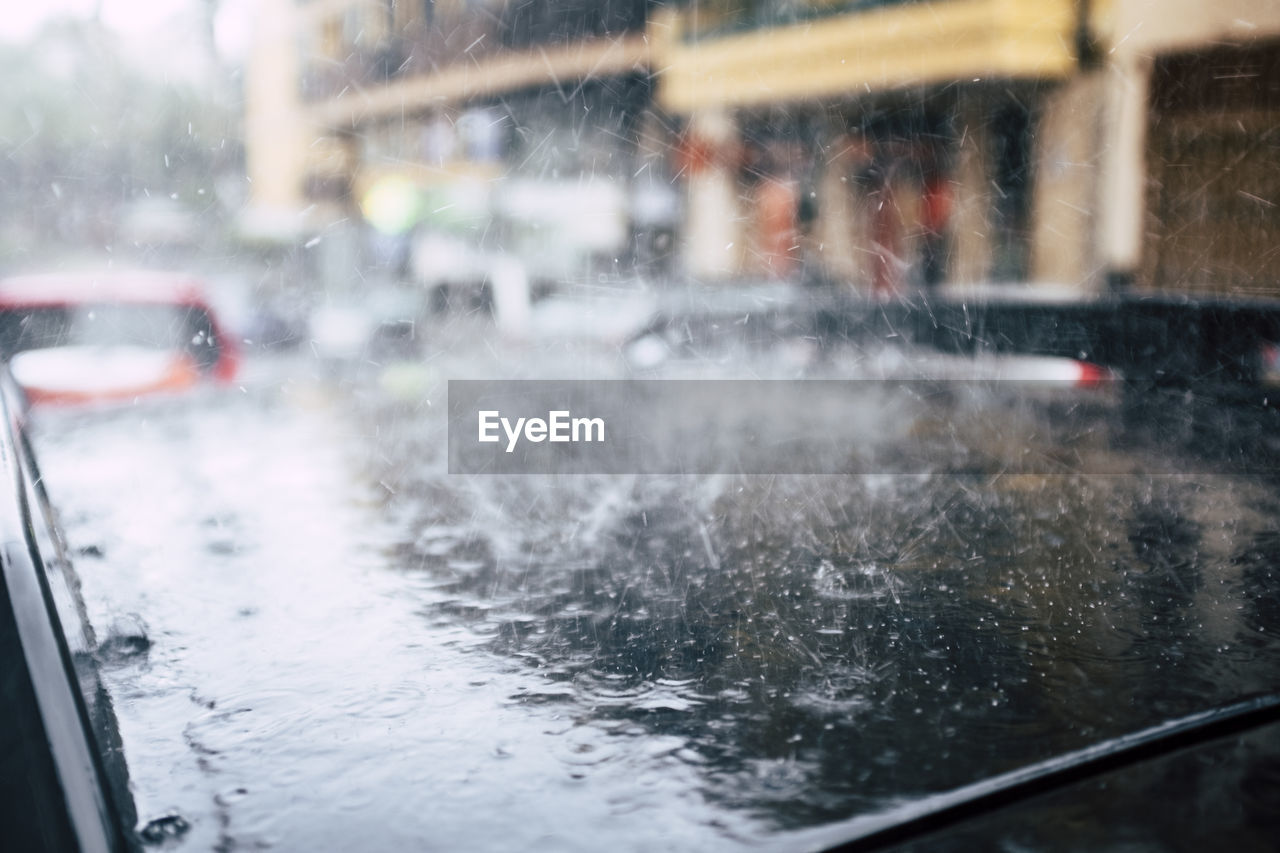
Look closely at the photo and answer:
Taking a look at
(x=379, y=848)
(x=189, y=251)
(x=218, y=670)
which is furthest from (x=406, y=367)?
(x=189, y=251)

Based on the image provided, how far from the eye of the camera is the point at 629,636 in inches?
77.0

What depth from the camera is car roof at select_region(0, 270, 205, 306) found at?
5.53 m

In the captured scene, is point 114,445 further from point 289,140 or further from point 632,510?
→ point 289,140

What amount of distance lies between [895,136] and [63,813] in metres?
16.1

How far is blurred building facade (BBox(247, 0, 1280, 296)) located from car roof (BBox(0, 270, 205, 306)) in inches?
326

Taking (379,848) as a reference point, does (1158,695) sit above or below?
below

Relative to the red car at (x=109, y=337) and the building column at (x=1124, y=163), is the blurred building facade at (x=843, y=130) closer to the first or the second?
the building column at (x=1124, y=163)

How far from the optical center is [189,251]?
2788cm

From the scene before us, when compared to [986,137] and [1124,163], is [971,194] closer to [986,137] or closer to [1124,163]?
[986,137]

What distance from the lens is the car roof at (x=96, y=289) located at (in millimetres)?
5531

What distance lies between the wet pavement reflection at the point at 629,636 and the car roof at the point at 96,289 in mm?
2511

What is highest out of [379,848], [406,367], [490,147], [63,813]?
[490,147]
